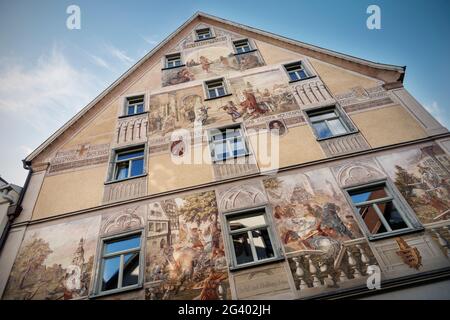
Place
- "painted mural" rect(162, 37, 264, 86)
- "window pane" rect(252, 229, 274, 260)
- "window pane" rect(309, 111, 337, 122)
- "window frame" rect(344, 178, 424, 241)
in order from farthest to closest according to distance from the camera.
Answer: "painted mural" rect(162, 37, 264, 86) < "window pane" rect(309, 111, 337, 122) < "window pane" rect(252, 229, 274, 260) < "window frame" rect(344, 178, 424, 241)

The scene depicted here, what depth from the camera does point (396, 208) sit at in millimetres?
6520

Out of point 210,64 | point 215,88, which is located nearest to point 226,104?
point 215,88

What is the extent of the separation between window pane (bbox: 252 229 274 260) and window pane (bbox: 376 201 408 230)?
2.80 meters

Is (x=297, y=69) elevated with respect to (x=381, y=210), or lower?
elevated

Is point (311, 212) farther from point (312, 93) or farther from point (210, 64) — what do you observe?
point (210, 64)

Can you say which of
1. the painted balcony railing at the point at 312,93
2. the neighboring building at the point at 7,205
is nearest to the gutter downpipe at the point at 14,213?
the neighboring building at the point at 7,205

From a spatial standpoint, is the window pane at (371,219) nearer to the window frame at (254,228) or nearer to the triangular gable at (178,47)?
the window frame at (254,228)

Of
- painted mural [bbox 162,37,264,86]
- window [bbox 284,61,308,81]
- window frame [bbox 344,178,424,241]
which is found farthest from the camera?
painted mural [bbox 162,37,264,86]

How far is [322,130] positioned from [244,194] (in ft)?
11.3

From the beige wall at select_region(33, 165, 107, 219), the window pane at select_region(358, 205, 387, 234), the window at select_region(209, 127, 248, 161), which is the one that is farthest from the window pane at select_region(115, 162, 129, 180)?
the window pane at select_region(358, 205, 387, 234)

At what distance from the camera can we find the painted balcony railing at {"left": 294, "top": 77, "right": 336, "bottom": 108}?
9.41 meters

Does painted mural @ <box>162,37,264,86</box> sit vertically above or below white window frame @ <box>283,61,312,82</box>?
above

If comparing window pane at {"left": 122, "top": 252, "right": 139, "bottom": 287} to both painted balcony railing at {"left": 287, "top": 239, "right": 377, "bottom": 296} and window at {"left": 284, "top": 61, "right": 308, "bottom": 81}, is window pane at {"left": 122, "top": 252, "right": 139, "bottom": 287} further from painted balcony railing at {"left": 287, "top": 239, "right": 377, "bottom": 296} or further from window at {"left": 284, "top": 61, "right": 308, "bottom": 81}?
window at {"left": 284, "top": 61, "right": 308, "bottom": 81}

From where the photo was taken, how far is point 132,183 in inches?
319
